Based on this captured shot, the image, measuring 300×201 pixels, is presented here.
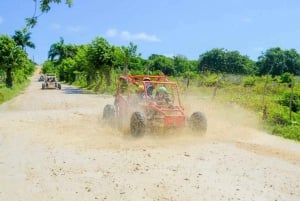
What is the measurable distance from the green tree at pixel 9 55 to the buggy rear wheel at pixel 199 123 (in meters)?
32.1

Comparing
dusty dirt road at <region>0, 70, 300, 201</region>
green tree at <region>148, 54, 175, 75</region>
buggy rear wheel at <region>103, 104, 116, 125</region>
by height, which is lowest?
dusty dirt road at <region>0, 70, 300, 201</region>

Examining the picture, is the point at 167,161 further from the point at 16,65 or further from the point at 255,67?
the point at 255,67

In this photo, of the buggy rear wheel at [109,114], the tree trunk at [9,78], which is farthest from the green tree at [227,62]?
the buggy rear wheel at [109,114]

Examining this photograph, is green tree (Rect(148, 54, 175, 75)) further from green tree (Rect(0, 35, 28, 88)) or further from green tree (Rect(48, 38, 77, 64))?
green tree (Rect(0, 35, 28, 88))

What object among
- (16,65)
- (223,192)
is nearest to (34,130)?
(223,192)

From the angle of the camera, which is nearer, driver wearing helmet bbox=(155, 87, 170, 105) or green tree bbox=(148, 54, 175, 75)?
driver wearing helmet bbox=(155, 87, 170, 105)

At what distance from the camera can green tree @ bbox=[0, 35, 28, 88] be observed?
4109 centimetres

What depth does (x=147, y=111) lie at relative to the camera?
12.5 metres

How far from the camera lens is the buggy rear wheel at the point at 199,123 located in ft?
40.6

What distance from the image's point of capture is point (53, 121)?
52.1ft

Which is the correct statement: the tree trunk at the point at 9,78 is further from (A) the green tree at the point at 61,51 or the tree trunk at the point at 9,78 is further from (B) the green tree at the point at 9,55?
(A) the green tree at the point at 61,51

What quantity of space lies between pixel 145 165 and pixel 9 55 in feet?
116

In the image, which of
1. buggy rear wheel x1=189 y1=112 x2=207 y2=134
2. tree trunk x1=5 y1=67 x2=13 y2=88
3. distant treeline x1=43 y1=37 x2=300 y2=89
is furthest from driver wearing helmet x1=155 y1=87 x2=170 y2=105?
tree trunk x1=5 y1=67 x2=13 y2=88

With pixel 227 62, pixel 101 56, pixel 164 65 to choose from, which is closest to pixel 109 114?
pixel 101 56
